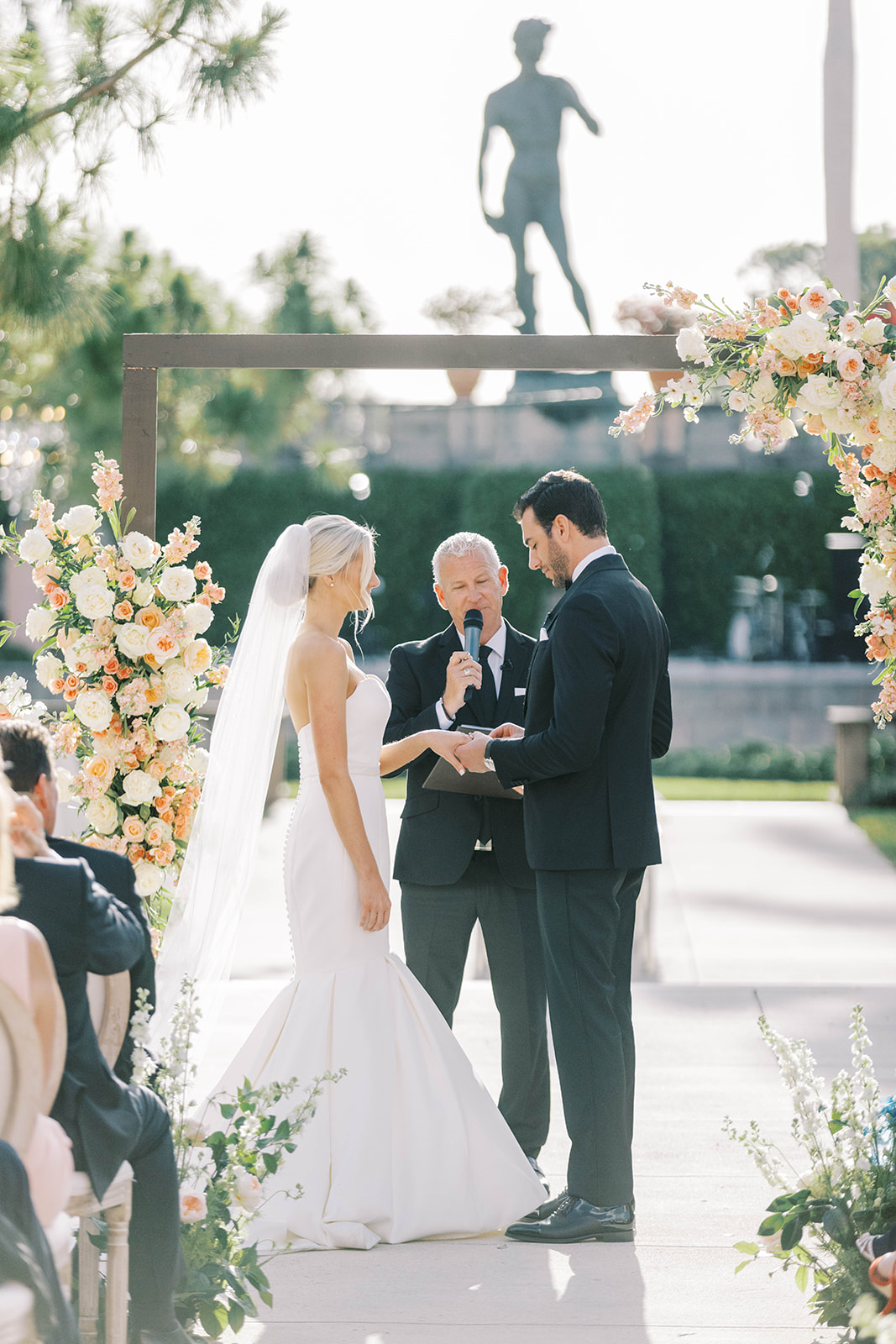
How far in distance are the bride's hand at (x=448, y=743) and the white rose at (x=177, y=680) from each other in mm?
734

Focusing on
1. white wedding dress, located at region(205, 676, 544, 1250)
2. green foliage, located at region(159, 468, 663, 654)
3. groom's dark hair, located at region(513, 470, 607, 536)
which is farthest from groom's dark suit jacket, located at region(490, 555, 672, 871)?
green foliage, located at region(159, 468, 663, 654)

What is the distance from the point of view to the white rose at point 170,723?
4219 millimetres

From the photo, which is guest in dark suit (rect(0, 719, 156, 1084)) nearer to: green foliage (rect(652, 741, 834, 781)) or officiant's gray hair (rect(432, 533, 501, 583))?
officiant's gray hair (rect(432, 533, 501, 583))

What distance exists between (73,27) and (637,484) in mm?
14523

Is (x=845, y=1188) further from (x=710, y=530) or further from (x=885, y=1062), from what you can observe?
(x=710, y=530)

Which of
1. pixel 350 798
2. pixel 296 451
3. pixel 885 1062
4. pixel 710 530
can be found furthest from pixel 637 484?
pixel 350 798

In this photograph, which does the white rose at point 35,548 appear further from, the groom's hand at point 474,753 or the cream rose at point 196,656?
the groom's hand at point 474,753

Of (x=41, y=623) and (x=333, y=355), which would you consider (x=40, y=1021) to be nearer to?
(x=41, y=623)

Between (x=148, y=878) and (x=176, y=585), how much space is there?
86 centimetres

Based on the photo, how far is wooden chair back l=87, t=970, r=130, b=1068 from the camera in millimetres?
2771

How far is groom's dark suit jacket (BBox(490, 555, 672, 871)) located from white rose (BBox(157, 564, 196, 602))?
1.03 m

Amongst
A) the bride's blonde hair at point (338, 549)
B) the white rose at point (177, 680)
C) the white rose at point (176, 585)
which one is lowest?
the white rose at point (177, 680)

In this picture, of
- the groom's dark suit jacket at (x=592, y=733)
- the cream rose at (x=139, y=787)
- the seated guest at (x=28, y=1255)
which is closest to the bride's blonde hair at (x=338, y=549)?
the groom's dark suit jacket at (x=592, y=733)

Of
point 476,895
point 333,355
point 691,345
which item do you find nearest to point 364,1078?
point 476,895
